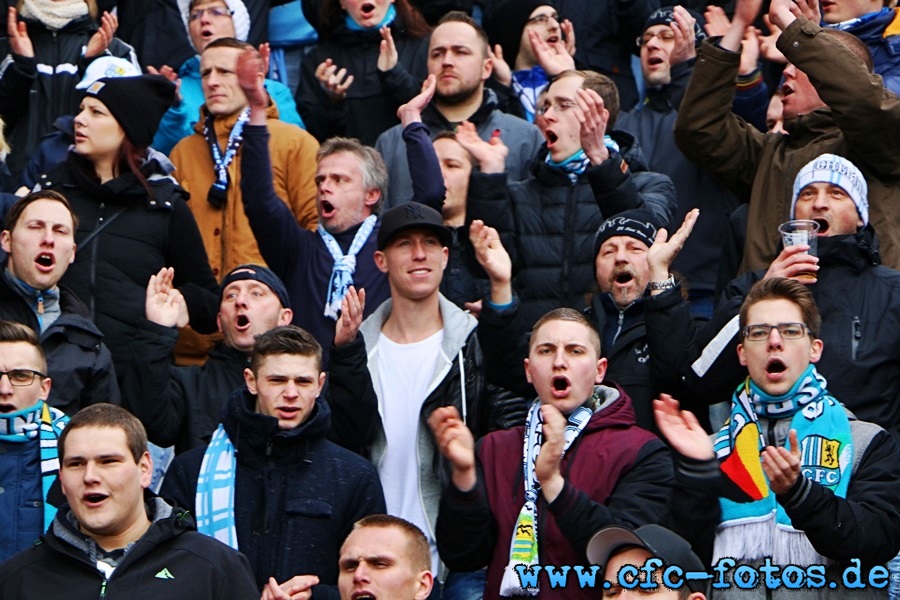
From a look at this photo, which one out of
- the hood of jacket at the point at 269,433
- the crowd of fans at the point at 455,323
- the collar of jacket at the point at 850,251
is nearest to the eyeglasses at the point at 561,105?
the crowd of fans at the point at 455,323

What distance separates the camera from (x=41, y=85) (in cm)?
1285

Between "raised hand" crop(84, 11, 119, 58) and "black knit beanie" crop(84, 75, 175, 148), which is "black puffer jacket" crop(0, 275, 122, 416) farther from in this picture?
"raised hand" crop(84, 11, 119, 58)

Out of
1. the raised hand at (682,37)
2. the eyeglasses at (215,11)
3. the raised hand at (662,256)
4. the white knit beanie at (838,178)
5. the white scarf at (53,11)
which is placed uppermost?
the eyeglasses at (215,11)

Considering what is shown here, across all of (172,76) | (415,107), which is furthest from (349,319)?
(172,76)

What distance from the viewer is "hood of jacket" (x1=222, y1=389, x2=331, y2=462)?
8.88 meters

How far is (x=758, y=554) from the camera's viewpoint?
8375 mm

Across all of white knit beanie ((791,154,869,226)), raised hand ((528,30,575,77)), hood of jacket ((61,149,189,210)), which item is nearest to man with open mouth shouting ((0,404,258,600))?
hood of jacket ((61,149,189,210))

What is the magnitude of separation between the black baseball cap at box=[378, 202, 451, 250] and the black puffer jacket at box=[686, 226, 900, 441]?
4.71 ft

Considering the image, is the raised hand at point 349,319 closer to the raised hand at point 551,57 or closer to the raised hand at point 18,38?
the raised hand at point 551,57

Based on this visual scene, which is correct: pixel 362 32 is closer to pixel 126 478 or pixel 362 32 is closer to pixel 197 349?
pixel 197 349

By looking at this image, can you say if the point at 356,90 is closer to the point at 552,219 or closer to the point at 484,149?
the point at 484,149

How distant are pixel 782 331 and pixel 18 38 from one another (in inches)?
236

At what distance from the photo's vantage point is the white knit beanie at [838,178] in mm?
9625

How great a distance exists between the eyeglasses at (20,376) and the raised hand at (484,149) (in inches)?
111
